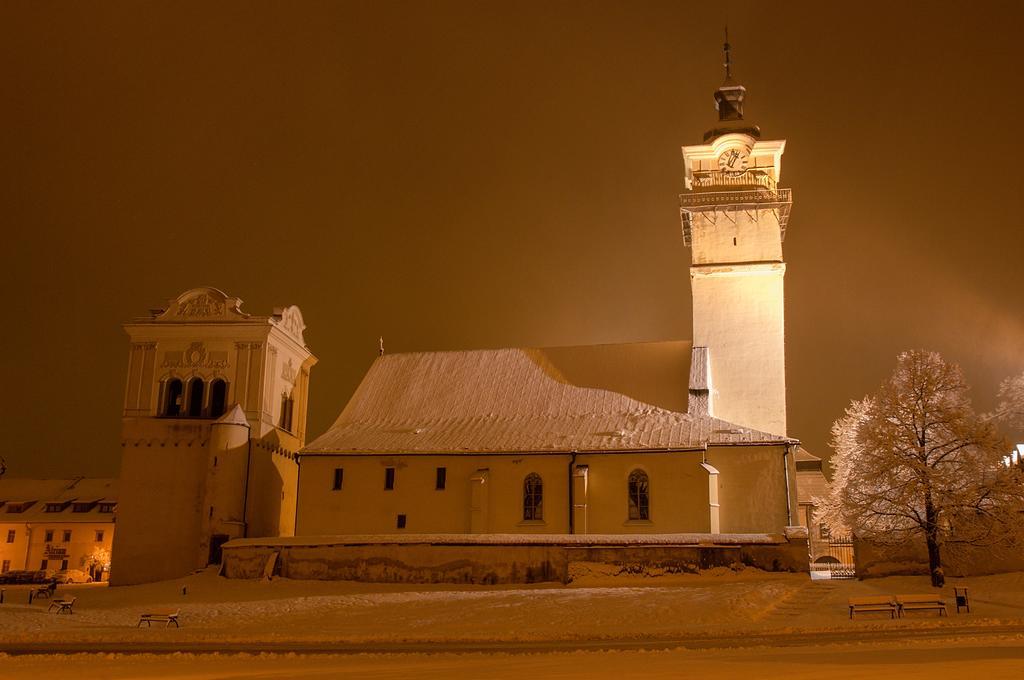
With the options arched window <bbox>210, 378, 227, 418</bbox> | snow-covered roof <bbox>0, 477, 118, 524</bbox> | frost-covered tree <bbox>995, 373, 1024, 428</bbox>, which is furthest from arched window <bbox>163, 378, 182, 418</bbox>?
frost-covered tree <bbox>995, 373, 1024, 428</bbox>

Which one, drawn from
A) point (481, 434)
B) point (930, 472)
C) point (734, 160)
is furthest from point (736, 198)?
point (930, 472)

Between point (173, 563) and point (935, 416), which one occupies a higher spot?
point (935, 416)

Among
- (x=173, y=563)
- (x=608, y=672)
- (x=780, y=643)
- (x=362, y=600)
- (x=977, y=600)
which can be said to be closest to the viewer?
(x=608, y=672)

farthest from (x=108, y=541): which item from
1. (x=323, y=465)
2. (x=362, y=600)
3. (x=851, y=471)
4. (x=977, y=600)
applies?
(x=977, y=600)

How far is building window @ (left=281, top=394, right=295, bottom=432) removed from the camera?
158 feet

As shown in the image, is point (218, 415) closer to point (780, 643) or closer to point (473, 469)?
point (473, 469)

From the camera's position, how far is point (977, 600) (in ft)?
90.8

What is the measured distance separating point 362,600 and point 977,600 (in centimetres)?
1837

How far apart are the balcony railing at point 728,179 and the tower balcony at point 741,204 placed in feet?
2.69

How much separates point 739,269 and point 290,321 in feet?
72.4

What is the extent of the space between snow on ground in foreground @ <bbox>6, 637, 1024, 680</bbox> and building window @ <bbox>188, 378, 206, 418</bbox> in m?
25.4

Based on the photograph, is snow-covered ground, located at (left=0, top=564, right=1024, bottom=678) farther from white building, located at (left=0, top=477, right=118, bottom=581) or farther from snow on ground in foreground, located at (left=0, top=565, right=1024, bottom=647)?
white building, located at (left=0, top=477, right=118, bottom=581)

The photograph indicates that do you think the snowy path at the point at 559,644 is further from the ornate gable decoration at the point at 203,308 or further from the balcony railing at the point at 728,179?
the balcony railing at the point at 728,179

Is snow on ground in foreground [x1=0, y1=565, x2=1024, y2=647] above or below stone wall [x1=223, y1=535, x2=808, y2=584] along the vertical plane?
below
